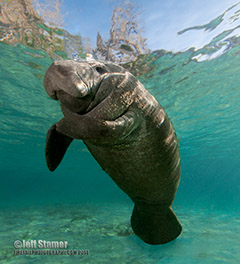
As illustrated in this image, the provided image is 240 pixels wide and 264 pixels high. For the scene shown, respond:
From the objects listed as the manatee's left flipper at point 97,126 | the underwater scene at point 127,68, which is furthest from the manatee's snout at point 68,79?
the underwater scene at point 127,68

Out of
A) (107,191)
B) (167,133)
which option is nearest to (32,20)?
(167,133)

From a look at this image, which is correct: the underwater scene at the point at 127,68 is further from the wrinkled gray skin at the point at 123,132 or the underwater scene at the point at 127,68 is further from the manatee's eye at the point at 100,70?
the manatee's eye at the point at 100,70

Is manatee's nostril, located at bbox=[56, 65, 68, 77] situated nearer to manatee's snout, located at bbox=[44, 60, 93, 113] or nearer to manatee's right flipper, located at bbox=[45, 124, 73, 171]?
manatee's snout, located at bbox=[44, 60, 93, 113]

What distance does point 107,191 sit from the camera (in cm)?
12031

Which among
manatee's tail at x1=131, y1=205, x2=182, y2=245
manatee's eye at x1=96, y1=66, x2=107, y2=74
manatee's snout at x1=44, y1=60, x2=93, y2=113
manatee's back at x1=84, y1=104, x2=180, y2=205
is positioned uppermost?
manatee's eye at x1=96, y1=66, x2=107, y2=74

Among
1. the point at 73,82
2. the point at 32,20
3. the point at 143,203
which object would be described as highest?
the point at 32,20

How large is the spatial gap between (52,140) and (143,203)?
2.02m

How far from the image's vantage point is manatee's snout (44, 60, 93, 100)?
5.09ft

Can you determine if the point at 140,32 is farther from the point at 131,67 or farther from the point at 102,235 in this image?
the point at 102,235

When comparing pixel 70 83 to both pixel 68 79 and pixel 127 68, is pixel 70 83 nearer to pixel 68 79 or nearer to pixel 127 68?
pixel 68 79

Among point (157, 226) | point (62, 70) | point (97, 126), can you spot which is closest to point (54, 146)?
point (97, 126)

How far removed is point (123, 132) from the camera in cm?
181

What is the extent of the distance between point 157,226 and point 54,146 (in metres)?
2.61

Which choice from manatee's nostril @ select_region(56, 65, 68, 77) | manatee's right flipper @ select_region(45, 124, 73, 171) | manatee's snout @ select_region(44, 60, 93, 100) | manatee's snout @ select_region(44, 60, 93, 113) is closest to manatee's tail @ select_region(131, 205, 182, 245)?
manatee's right flipper @ select_region(45, 124, 73, 171)
